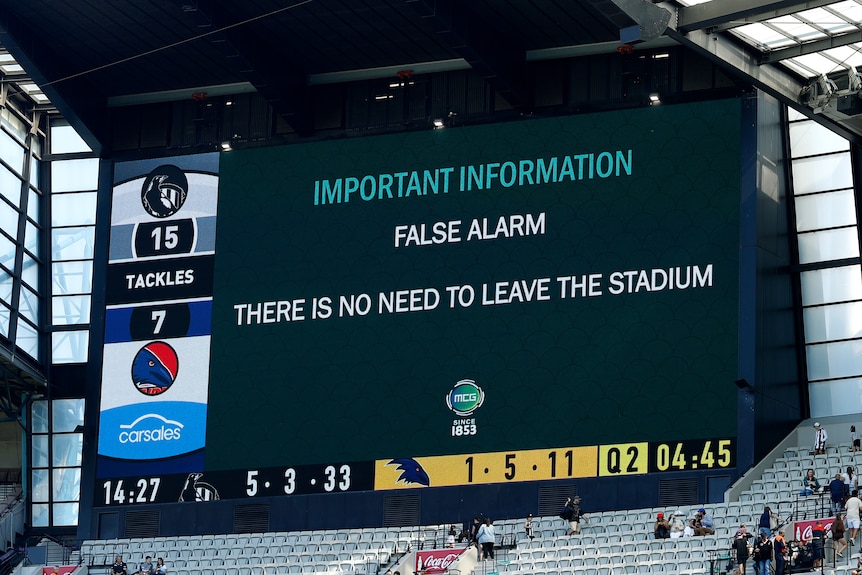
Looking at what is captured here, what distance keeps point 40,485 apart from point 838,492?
20.1 metres

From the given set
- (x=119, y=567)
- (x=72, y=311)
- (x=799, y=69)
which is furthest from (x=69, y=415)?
(x=799, y=69)

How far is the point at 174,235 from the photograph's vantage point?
40562 mm

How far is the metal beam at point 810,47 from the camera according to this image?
32.7 metres

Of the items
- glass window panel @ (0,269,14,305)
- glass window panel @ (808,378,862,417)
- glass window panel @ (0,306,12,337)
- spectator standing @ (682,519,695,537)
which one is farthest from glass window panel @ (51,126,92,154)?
spectator standing @ (682,519,695,537)

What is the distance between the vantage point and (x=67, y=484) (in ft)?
142

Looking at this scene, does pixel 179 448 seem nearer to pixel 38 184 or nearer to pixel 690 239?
pixel 38 184

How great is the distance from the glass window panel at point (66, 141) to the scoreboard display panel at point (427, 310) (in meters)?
3.19

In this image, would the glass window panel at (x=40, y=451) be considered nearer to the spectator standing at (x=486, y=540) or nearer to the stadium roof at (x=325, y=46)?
the stadium roof at (x=325, y=46)

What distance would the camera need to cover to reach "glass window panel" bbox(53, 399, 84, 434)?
43469 mm

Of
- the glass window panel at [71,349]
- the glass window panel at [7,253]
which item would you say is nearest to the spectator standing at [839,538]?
the glass window panel at [71,349]

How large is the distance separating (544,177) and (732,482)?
7443mm

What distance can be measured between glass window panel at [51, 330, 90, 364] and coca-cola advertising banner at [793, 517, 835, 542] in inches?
774

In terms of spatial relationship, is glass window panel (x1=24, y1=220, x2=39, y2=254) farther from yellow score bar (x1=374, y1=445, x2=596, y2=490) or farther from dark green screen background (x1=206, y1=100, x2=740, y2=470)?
yellow score bar (x1=374, y1=445, x2=596, y2=490)

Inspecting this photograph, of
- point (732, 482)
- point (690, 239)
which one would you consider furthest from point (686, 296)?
point (732, 482)
